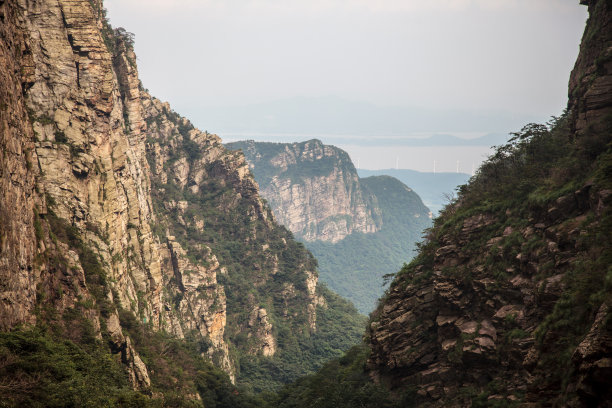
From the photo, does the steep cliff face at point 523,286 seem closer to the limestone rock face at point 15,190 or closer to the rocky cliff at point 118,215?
the rocky cliff at point 118,215

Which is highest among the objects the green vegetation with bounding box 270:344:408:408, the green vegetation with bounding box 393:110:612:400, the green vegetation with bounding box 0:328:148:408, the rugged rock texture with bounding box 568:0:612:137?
the rugged rock texture with bounding box 568:0:612:137

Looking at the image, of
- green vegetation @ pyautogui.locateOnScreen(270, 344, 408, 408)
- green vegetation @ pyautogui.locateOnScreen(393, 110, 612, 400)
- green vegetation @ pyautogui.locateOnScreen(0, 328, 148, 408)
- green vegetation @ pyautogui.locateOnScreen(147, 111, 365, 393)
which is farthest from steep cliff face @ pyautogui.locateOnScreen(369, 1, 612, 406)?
green vegetation @ pyautogui.locateOnScreen(147, 111, 365, 393)

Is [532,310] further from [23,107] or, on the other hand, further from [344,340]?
[344,340]

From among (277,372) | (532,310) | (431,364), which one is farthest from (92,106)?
(277,372)

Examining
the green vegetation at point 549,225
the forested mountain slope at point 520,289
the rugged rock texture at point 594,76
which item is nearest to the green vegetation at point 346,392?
the forested mountain slope at point 520,289

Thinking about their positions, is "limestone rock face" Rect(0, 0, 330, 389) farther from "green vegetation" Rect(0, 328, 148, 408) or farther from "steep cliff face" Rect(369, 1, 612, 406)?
"steep cliff face" Rect(369, 1, 612, 406)

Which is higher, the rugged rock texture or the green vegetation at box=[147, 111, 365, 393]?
the rugged rock texture

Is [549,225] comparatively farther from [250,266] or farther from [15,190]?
[250,266]
